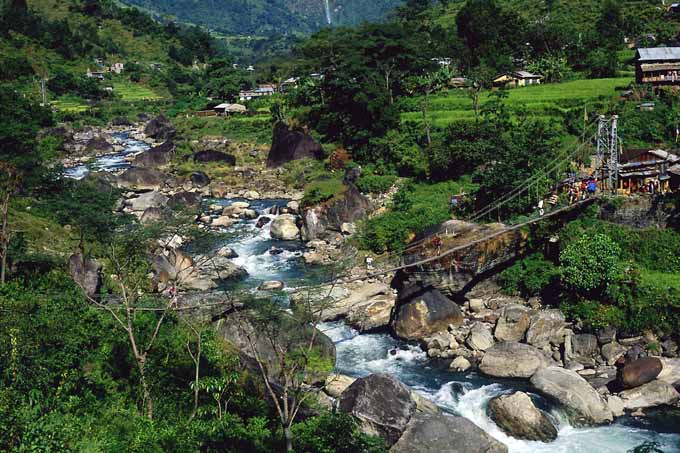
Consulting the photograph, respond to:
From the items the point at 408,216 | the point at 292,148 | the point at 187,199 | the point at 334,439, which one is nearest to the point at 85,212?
the point at 187,199

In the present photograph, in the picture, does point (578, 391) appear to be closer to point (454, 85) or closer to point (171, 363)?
point (171, 363)

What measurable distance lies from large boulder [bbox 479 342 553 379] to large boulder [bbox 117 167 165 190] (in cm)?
2040

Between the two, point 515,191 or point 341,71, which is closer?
point 515,191

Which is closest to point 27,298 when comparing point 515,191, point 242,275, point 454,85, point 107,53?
point 242,275

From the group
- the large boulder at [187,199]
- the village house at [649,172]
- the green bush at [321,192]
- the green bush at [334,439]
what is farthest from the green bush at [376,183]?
the green bush at [334,439]

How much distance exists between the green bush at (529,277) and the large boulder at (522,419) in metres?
5.22

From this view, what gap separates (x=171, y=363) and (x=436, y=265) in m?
7.62

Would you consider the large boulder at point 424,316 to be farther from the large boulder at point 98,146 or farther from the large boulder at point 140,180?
the large boulder at point 98,146

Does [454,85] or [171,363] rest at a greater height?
[454,85]

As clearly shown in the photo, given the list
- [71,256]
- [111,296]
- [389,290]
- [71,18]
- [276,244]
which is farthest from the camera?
[71,18]

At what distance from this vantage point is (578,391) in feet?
41.3

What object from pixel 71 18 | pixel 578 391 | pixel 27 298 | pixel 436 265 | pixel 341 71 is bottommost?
pixel 578 391

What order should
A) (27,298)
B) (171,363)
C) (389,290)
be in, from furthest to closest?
(389,290), (27,298), (171,363)

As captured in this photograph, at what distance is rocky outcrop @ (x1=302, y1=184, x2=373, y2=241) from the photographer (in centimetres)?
2269
